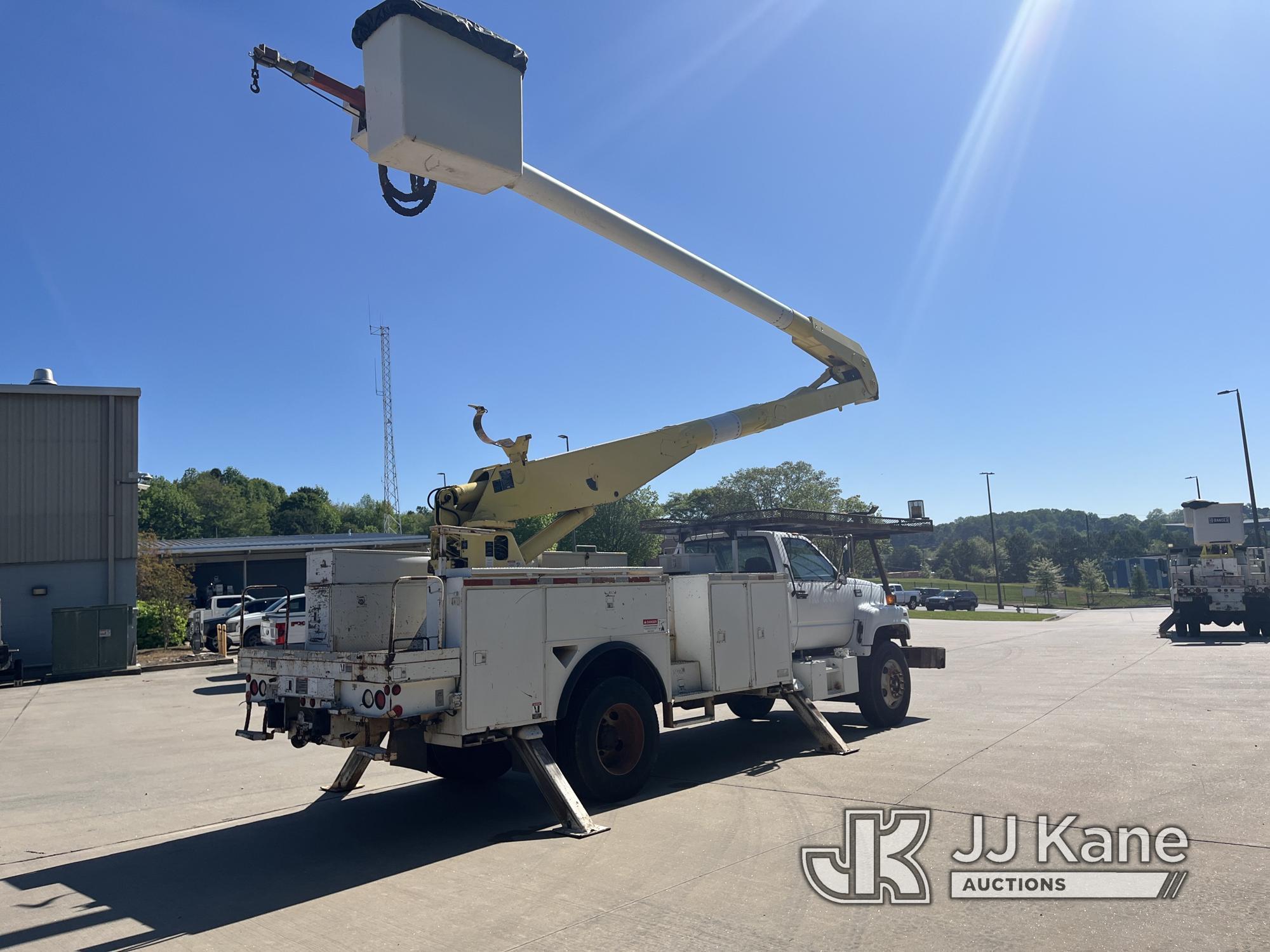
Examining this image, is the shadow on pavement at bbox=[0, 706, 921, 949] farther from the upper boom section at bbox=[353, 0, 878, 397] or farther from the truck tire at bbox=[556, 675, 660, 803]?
the upper boom section at bbox=[353, 0, 878, 397]

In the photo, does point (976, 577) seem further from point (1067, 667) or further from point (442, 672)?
point (442, 672)

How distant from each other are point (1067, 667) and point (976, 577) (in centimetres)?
9895

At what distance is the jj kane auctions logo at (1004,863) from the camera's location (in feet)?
16.9

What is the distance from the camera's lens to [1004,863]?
565 cm

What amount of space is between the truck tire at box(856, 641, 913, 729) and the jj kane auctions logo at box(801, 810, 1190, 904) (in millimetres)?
4418

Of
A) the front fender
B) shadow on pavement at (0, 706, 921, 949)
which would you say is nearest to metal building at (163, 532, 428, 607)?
the front fender

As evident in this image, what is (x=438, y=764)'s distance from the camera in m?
7.89

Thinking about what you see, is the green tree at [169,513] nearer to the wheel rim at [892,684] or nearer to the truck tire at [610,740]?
the wheel rim at [892,684]

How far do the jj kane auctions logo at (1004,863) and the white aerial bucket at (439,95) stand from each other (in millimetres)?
5117

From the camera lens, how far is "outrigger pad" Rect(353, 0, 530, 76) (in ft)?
18.4

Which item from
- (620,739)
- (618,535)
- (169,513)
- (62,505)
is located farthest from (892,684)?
(169,513)

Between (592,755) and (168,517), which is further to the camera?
(168,517)

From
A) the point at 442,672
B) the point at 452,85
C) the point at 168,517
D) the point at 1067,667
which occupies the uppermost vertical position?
the point at 168,517

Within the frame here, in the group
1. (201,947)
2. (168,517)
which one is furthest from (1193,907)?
(168,517)
